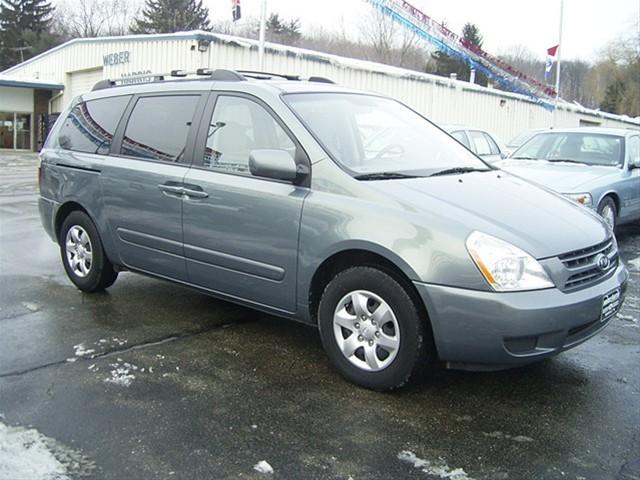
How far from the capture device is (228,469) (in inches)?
107

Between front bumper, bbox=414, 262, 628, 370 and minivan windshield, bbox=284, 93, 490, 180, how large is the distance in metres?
0.97

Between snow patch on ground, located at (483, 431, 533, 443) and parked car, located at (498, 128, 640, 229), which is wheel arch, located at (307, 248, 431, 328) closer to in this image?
snow patch on ground, located at (483, 431, 533, 443)

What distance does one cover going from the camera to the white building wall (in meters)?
32.1

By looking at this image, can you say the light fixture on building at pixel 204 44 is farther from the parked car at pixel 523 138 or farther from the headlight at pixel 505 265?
the headlight at pixel 505 265

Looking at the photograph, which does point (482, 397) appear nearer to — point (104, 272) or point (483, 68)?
point (104, 272)

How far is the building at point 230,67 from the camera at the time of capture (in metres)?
17.8

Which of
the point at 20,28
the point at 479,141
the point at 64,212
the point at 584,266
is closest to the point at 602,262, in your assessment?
the point at 584,266

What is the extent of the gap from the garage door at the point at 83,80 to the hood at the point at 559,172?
840 inches

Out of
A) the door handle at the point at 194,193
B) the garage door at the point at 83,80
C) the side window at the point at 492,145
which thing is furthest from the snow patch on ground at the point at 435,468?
the garage door at the point at 83,80

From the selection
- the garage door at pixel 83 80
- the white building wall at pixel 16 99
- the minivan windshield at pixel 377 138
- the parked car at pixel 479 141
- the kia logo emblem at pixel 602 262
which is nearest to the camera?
the kia logo emblem at pixel 602 262

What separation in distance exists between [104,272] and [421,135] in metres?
2.89

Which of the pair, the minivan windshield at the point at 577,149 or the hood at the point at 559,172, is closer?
the hood at the point at 559,172

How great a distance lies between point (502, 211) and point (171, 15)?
55.3 m

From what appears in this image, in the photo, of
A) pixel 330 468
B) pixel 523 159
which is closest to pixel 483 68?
pixel 523 159
